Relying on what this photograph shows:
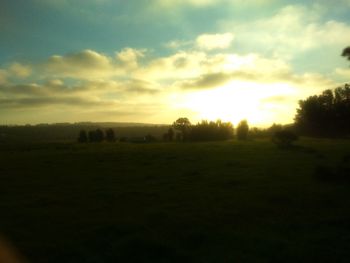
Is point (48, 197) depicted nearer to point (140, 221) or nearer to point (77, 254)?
point (140, 221)

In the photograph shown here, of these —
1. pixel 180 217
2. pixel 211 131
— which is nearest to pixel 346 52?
pixel 180 217

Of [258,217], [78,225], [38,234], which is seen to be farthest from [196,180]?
[38,234]

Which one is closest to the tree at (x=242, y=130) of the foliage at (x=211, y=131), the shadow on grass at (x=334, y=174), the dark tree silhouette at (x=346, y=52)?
the foliage at (x=211, y=131)

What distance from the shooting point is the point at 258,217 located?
1562cm

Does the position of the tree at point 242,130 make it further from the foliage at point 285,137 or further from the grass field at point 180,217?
the grass field at point 180,217

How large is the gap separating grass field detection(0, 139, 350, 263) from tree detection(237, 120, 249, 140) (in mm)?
63175

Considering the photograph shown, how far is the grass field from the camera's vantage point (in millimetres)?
11734

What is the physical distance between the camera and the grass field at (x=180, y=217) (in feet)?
38.5

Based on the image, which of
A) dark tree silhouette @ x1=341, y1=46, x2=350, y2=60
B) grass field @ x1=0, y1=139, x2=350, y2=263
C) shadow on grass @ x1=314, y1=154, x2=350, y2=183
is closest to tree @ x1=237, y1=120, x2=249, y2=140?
grass field @ x1=0, y1=139, x2=350, y2=263

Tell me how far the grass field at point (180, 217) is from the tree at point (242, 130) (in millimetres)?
63175

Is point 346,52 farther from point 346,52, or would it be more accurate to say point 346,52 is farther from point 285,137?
point 285,137

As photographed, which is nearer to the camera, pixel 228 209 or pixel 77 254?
pixel 77 254

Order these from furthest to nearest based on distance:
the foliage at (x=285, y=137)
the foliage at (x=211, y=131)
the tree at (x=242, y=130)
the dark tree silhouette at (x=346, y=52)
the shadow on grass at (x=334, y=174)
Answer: the foliage at (x=211, y=131) < the tree at (x=242, y=130) < the foliage at (x=285, y=137) < the shadow on grass at (x=334, y=174) < the dark tree silhouette at (x=346, y=52)

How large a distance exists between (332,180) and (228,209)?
270 inches
